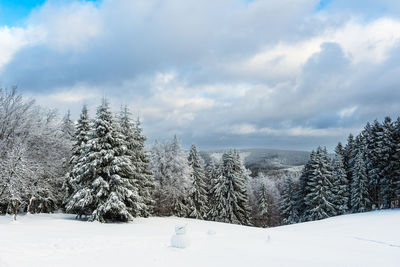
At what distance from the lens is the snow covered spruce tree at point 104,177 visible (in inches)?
881

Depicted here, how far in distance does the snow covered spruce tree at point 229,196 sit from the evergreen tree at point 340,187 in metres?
12.8

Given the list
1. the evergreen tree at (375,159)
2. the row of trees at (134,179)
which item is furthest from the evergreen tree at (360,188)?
the row of trees at (134,179)

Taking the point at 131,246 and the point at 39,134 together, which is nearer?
the point at 131,246

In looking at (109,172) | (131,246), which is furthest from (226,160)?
(131,246)

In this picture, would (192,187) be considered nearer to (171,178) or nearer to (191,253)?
(171,178)

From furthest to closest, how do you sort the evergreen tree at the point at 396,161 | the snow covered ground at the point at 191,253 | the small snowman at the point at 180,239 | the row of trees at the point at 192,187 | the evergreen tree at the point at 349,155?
1. the evergreen tree at the point at 349,155
2. the row of trees at the point at 192,187
3. the evergreen tree at the point at 396,161
4. the small snowman at the point at 180,239
5. the snow covered ground at the point at 191,253

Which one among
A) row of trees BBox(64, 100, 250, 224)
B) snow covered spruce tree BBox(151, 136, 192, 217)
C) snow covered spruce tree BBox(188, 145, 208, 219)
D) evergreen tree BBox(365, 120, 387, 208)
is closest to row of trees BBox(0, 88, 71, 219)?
row of trees BBox(64, 100, 250, 224)

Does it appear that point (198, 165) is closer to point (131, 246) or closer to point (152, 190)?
point (152, 190)

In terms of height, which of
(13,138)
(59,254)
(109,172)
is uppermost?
(13,138)

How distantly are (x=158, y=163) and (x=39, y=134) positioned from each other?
16284mm

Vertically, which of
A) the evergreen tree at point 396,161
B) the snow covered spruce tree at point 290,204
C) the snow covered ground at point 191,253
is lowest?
the snow covered spruce tree at point 290,204

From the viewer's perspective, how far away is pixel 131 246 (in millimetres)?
12383

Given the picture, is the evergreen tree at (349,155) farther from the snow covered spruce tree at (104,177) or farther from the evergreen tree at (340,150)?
the snow covered spruce tree at (104,177)

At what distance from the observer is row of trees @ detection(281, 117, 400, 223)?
3591cm
